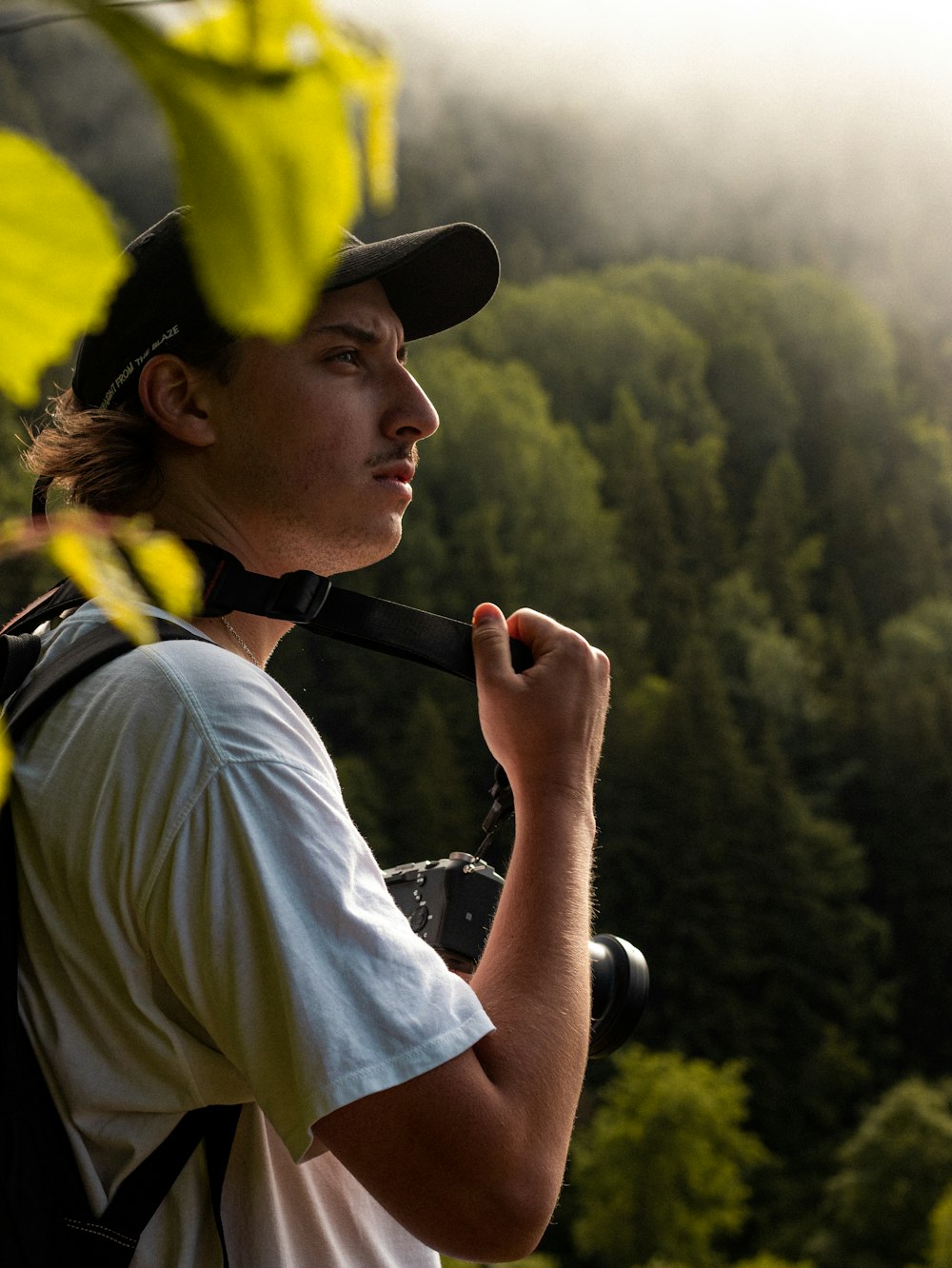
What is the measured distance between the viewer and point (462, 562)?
105 ft

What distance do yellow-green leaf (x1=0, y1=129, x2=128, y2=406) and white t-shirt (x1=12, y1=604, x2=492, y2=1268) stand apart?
2.03 feet

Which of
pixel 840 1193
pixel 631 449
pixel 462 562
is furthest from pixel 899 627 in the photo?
pixel 840 1193

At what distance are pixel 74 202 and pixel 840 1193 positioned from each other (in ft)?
89.2

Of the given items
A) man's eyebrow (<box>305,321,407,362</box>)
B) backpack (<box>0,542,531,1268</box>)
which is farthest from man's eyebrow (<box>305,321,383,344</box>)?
backpack (<box>0,542,531,1268</box>)

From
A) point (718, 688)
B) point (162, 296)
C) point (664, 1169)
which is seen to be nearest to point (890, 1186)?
point (664, 1169)

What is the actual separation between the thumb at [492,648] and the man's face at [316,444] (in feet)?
0.61

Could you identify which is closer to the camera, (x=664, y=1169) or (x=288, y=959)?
(x=288, y=959)

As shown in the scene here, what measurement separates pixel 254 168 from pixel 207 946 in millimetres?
679

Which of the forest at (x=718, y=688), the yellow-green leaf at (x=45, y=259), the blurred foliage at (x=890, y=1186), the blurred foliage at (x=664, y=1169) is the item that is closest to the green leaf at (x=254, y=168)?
the yellow-green leaf at (x=45, y=259)

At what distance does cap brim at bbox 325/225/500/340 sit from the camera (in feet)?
4.33

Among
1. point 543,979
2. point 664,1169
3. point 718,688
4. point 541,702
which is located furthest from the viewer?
point 718,688

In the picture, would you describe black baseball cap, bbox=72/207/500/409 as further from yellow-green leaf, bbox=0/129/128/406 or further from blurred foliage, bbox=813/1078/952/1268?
blurred foliage, bbox=813/1078/952/1268

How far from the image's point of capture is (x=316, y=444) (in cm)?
125

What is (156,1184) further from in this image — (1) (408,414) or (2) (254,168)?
(2) (254,168)
